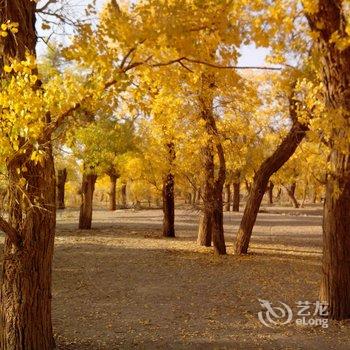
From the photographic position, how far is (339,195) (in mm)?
6156

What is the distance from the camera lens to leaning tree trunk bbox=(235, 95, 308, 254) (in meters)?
10.7

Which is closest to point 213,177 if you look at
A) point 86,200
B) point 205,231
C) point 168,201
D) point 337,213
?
point 205,231

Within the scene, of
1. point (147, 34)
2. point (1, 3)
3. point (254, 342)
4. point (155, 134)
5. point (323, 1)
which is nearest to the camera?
point (147, 34)

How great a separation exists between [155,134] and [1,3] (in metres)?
9.75

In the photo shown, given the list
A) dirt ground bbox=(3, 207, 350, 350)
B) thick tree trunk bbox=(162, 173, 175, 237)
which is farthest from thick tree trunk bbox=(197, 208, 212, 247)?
thick tree trunk bbox=(162, 173, 175, 237)

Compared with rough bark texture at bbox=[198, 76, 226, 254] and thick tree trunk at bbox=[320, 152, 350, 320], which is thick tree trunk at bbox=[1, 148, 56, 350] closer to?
thick tree trunk at bbox=[320, 152, 350, 320]

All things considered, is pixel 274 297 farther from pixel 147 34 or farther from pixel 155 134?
pixel 155 134

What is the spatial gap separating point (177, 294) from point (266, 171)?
4.53m

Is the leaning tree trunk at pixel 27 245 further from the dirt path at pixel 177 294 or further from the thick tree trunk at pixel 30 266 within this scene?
the dirt path at pixel 177 294

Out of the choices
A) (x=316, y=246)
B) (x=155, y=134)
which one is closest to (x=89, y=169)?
(x=155, y=134)

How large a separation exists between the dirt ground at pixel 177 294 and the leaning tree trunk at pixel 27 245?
864 mm

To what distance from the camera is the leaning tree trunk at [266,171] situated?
10.7m

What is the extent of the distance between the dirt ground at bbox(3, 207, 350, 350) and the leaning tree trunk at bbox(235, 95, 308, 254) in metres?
0.62

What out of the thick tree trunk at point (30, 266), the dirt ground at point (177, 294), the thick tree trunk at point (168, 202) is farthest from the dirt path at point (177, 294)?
the thick tree trunk at point (168, 202)
